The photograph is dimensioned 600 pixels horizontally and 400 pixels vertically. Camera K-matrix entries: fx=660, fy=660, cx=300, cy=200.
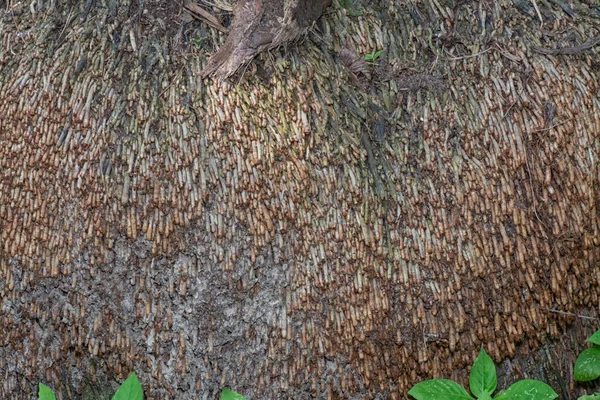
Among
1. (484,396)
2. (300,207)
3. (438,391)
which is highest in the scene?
(300,207)

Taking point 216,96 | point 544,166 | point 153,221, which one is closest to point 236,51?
point 216,96

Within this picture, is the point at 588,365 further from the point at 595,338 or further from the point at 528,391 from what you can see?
the point at 528,391

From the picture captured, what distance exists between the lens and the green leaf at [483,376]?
2.56m

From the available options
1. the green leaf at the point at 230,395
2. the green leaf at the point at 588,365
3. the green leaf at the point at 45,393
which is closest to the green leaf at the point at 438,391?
the green leaf at the point at 588,365

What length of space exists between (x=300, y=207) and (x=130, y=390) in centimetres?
94

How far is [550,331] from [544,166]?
2.24 ft

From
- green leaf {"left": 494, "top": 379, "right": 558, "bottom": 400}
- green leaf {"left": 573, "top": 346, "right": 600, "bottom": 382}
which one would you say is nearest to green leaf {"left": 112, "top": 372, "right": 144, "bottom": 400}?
green leaf {"left": 494, "top": 379, "right": 558, "bottom": 400}

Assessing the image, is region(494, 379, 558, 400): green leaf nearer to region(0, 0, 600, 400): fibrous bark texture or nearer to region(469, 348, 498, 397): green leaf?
region(469, 348, 498, 397): green leaf

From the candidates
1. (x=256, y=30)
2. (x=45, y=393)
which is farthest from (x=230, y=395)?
(x=256, y=30)

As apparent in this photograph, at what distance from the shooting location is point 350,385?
264cm

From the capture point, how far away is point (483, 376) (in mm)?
2568

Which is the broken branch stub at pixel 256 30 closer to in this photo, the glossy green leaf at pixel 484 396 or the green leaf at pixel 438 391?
the green leaf at pixel 438 391

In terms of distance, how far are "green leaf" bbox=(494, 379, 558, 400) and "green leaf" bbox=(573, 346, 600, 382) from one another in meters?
0.26

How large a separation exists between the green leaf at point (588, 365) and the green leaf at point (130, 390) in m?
1.76
